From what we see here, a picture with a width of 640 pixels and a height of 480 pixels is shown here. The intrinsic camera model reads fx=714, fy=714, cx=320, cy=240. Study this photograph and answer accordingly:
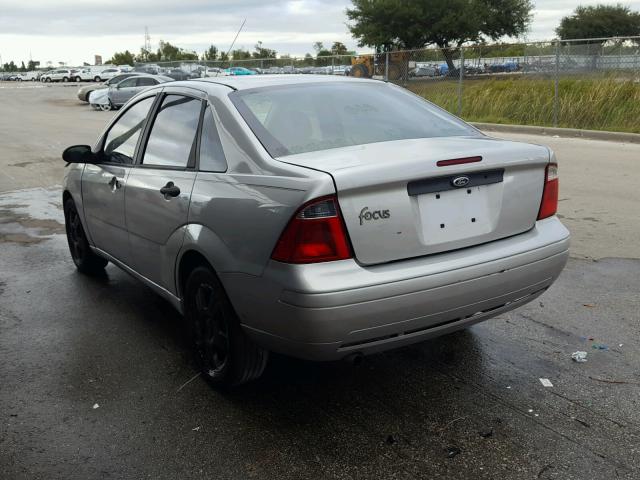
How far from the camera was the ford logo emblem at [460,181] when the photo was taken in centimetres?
328

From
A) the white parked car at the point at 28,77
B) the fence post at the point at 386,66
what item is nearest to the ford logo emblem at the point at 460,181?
the fence post at the point at 386,66

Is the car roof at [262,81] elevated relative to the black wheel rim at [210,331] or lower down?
elevated

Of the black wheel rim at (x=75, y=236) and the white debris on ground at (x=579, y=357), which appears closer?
the white debris on ground at (x=579, y=357)

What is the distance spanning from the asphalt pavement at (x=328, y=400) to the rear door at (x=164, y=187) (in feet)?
1.94

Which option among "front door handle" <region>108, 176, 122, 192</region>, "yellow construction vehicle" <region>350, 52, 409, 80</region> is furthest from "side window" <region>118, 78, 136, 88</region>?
"front door handle" <region>108, 176, 122, 192</region>

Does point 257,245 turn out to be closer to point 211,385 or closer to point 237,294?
point 237,294

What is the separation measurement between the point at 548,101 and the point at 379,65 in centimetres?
841

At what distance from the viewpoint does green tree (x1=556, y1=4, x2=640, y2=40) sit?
222 ft

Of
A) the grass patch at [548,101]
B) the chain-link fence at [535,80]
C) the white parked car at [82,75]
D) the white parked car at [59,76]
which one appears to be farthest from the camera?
the white parked car at [59,76]

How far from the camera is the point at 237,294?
3.34 metres

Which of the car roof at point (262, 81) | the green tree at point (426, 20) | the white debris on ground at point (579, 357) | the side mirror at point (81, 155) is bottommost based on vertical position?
the white debris on ground at point (579, 357)

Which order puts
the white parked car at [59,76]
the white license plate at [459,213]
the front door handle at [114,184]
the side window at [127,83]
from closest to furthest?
the white license plate at [459,213]
the front door handle at [114,184]
the side window at [127,83]
the white parked car at [59,76]

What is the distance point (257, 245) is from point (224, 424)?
35.8 inches

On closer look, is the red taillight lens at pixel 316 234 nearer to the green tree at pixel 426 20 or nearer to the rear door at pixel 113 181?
the rear door at pixel 113 181
